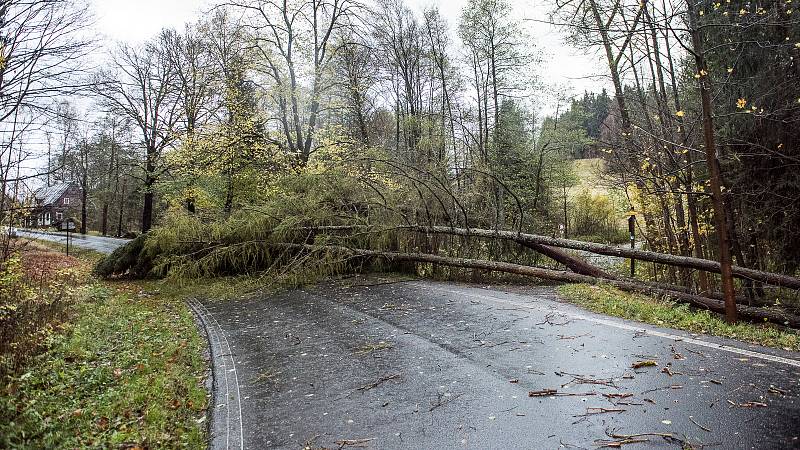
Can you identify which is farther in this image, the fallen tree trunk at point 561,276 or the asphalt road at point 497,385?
the fallen tree trunk at point 561,276

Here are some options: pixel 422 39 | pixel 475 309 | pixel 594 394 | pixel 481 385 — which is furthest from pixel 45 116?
pixel 422 39

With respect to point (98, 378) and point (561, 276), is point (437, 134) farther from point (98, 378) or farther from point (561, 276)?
point (98, 378)

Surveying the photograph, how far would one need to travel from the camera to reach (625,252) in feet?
30.7

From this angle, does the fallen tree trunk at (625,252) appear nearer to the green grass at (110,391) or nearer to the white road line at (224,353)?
the white road line at (224,353)

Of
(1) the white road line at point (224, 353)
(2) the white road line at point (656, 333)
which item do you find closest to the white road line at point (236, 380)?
(1) the white road line at point (224, 353)

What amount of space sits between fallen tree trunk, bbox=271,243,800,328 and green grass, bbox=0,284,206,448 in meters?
4.72

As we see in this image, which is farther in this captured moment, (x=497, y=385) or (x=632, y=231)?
(x=632, y=231)

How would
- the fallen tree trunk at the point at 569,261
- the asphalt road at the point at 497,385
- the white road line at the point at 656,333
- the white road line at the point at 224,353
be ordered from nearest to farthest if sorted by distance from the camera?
the asphalt road at the point at 497,385 → the white road line at the point at 224,353 → the white road line at the point at 656,333 → the fallen tree trunk at the point at 569,261

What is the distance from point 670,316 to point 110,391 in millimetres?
6979

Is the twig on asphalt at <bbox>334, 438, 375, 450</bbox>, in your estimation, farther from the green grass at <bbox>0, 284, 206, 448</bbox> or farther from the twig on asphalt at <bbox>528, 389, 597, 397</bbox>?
the twig on asphalt at <bbox>528, 389, 597, 397</bbox>

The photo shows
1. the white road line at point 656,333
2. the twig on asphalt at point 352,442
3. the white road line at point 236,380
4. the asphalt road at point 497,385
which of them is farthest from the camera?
the white road line at point 656,333

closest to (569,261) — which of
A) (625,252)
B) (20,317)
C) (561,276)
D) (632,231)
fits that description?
(561,276)

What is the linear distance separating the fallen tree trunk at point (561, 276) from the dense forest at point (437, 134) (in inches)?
15.1

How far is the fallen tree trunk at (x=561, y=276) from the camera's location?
7.81 meters
